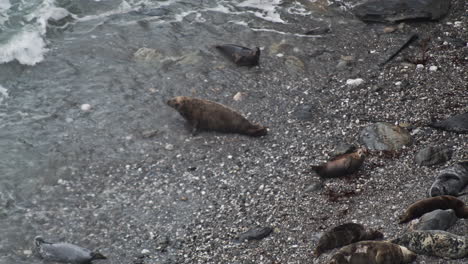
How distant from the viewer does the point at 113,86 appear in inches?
394

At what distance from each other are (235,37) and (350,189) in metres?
5.11

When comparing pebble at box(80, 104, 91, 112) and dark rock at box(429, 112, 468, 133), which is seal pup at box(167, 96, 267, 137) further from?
dark rock at box(429, 112, 468, 133)

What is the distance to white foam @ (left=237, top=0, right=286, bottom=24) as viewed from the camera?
487 inches

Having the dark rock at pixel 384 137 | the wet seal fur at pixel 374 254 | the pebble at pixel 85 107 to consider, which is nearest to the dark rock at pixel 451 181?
the dark rock at pixel 384 137

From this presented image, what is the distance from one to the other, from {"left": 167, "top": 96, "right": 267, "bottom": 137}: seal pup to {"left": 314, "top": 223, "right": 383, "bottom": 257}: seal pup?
3015 millimetres

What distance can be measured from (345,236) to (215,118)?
3536 millimetres

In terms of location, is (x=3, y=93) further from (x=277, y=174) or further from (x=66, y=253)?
(x=277, y=174)

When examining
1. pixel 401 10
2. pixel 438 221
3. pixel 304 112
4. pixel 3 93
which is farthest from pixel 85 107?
pixel 401 10

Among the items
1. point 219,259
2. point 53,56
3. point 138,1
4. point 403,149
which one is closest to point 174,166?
point 219,259

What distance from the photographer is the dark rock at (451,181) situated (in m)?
6.66

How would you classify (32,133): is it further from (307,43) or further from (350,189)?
(307,43)

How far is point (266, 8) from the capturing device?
1278 centimetres

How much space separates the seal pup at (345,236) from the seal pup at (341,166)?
165 centimetres

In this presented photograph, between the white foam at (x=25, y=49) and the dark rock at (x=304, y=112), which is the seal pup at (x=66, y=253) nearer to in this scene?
the dark rock at (x=304, y=112)
